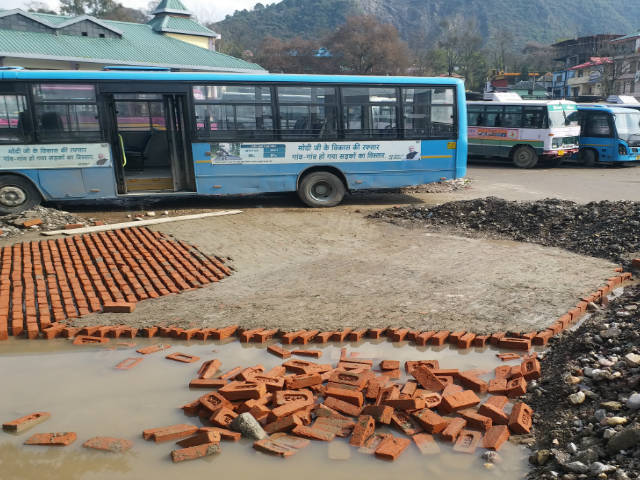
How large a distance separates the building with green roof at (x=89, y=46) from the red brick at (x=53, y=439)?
24269 millimetres

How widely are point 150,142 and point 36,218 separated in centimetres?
337

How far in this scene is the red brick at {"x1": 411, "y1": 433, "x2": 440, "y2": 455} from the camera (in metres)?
3.50

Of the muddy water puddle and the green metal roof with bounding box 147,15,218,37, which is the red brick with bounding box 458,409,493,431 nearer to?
the muddy water puddle

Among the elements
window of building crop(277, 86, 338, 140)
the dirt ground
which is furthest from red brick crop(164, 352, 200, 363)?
window of building crop(277, 86, 338, 140)

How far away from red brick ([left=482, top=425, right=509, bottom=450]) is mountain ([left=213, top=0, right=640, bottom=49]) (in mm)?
95121

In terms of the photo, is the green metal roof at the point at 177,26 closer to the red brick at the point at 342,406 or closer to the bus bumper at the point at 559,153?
the bus bumper at the point at 559,153

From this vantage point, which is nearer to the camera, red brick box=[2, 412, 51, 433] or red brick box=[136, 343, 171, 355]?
red brick box=[2, 412, 51, 433]

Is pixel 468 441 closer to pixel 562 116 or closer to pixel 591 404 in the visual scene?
pixel 591 404

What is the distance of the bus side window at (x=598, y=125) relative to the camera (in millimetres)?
18573

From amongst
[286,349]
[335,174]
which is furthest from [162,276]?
[335,174]

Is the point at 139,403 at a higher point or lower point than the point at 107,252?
lower

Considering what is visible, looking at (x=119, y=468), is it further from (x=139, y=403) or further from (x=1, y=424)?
(x=1, y=424)

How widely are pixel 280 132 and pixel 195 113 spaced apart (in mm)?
1779

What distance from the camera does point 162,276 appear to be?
6.86 meters
